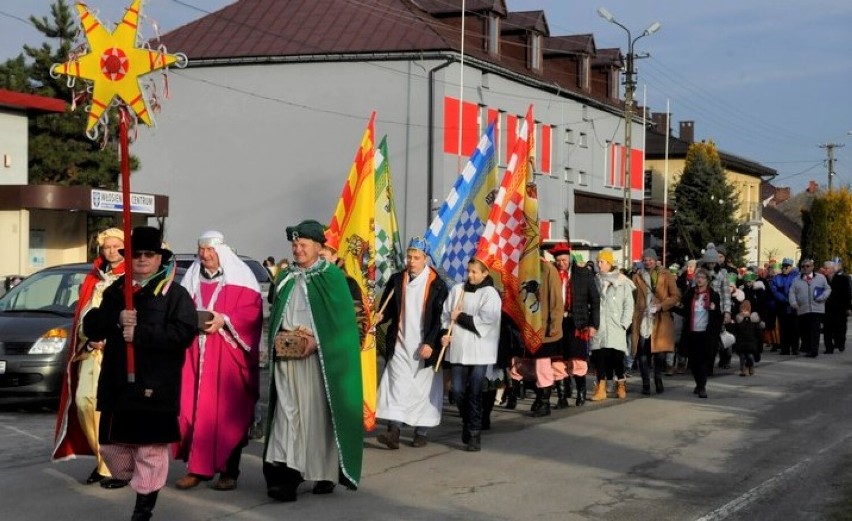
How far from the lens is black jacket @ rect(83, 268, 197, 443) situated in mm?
7133

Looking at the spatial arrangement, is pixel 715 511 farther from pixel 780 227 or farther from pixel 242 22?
pixel 780 227

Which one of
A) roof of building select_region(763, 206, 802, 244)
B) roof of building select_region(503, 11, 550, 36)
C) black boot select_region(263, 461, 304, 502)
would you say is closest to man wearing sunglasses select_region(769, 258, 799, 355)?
black boot select_region(263, 461, 304, 502)

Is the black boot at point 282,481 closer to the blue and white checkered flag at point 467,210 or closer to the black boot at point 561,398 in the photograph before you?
the blue and white checkered flag at point 467,210

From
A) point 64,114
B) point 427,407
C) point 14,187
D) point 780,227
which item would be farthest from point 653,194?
point 427,407

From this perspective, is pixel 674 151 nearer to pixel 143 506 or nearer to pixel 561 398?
pixel 561 398

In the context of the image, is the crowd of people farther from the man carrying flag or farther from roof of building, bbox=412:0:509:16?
roof of building, bbox=412:0:509:16

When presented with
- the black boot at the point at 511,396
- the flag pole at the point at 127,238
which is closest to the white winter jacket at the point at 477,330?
the black boot at the point at 511,396

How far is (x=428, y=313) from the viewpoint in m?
11.2

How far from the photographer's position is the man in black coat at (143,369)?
23.4 feet

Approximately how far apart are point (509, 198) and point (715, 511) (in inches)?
220

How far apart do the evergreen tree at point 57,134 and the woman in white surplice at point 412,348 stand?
2975 centimetres

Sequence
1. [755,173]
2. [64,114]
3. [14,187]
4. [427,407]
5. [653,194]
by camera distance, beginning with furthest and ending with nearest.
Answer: [755,173] < [653,194] < [64,114] < [14,187] < [427,407]

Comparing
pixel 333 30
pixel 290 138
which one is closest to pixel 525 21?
pixel 333 30

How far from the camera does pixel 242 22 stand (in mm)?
44500
